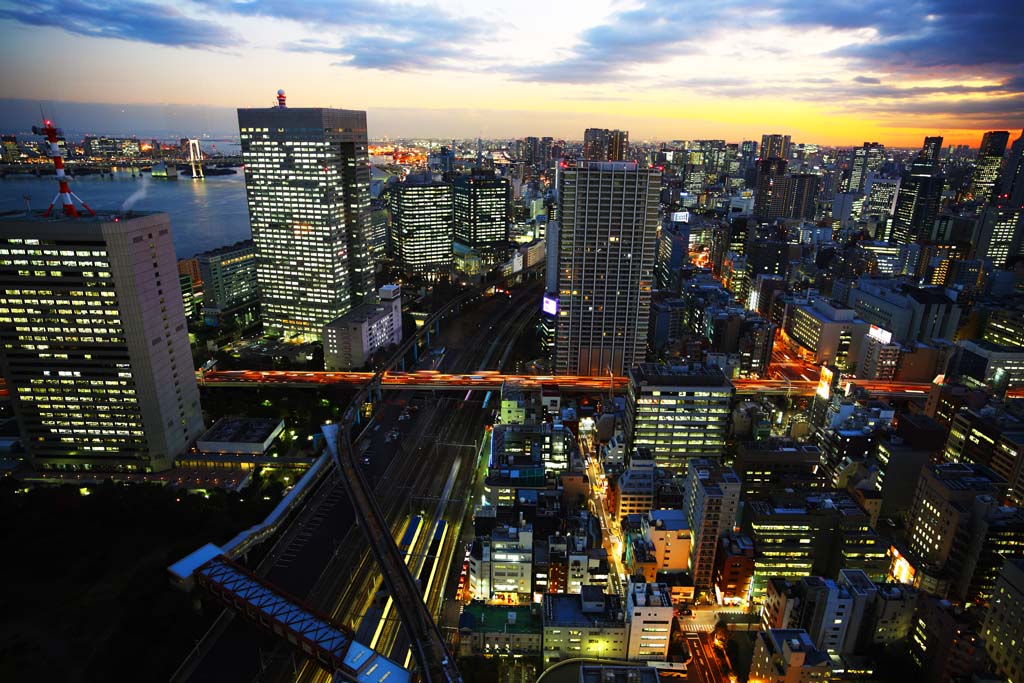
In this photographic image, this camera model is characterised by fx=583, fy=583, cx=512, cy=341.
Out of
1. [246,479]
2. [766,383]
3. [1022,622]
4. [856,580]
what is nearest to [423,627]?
[246,479]

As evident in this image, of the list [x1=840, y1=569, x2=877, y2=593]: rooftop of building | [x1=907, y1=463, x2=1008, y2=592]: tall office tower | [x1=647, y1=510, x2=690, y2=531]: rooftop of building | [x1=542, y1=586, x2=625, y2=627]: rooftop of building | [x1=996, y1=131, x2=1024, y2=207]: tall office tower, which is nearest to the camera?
[x1=542, y1=586, x2=625, y2=627]: rooftop of building

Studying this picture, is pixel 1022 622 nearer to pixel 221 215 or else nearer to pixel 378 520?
pixel 378 520

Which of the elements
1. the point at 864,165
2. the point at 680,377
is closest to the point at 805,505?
the point at 680,377

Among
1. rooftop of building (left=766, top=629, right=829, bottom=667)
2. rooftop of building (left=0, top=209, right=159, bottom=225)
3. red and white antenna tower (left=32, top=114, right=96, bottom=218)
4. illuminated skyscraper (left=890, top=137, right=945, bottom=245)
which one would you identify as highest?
Result: red and white antenna tower (left=32, top=114, right=96, bottom=218)

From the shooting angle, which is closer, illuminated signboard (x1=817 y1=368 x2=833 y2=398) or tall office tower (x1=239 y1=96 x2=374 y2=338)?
illuminated signboard (x1=817 y1=368 x2=833 y2=398)

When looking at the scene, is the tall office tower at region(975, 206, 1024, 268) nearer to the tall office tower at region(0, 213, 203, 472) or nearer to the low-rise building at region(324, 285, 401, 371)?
the low-rise building at region(324, 285, 401, 371)

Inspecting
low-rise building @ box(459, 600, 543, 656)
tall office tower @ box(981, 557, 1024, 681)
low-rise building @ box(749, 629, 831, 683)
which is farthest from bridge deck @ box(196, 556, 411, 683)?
tall office tower @ box(981, 557, 1024, 681)

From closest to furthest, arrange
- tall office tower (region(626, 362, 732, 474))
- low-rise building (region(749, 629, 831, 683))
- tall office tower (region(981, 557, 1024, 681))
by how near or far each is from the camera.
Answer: low-rise building (region(749, 629, 831, 683))
tall office tower (region(981, 557, 1024, 681))
tall office tower (region(626, 362, 732, 474))
